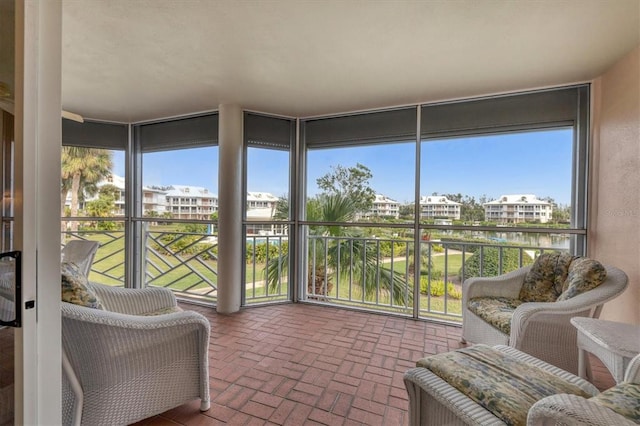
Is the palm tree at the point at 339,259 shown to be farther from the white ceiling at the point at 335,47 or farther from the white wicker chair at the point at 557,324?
the white wicker chair at the point at 557,324

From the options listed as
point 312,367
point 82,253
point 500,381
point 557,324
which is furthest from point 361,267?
point 82,253

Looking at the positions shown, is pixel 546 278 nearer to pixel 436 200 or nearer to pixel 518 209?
pixel 518 209

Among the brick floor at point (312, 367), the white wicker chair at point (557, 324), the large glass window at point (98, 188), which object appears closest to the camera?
the brick floor at point (312, 367)

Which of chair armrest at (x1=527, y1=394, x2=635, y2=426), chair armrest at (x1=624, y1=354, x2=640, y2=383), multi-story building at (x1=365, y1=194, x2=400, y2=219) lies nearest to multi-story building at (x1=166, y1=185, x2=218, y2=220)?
multi-story building at (x1=365, y1=194, x2=400, y2=219)

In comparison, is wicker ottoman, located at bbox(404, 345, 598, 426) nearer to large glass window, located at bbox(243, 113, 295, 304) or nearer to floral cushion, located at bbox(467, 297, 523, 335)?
floral cushion, located at bbox(467, 297, 523, 335)

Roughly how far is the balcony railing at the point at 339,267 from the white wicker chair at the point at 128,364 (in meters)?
1.95

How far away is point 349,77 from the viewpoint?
8.39 feet

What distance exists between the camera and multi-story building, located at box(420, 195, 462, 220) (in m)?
3.04

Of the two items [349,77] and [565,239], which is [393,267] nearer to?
[565,239]

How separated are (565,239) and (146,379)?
136 inches

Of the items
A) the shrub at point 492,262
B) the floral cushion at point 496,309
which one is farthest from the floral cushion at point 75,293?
the shrub at point 492,262

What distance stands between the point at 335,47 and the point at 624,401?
7.49 ft

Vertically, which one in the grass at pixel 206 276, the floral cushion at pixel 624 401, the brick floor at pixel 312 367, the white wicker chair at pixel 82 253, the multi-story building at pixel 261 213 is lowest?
the brick floor at pixel 312 367

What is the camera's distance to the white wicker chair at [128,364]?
1248 mm
